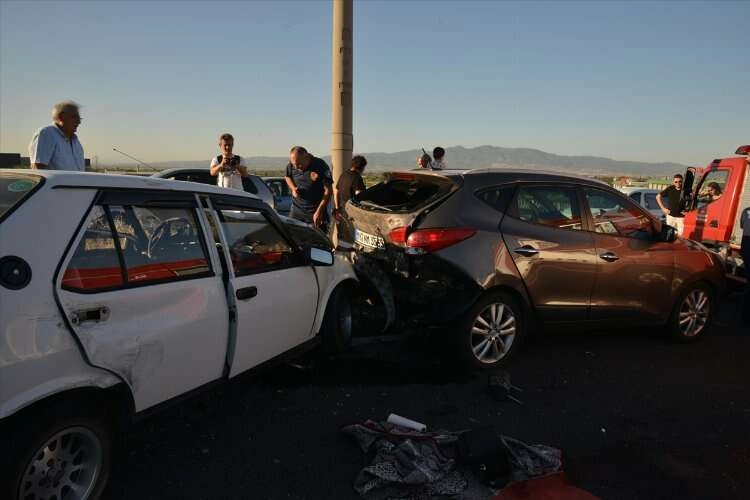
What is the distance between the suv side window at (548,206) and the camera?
4694 mm

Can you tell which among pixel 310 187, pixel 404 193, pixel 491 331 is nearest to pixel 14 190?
pixel 404 193

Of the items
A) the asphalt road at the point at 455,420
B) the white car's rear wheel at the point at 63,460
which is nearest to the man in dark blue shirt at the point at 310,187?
the asphalt road at the point at 455,420

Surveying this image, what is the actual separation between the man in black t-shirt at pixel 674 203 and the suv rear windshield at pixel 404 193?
6.78 m

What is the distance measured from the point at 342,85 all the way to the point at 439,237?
14.8 feet

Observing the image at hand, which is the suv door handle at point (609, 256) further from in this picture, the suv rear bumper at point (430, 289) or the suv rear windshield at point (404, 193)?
the suv rear windshield at point (404, 193)

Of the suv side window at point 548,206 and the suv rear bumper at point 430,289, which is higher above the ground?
the suv side window at point 548,206

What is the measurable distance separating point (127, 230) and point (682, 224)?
980 cm

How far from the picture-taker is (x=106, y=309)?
2445 mm

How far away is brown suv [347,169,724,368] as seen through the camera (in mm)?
4387

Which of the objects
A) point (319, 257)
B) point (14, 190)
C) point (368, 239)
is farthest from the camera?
point (368, 239)

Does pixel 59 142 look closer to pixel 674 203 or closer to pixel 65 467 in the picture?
pixel 65 467

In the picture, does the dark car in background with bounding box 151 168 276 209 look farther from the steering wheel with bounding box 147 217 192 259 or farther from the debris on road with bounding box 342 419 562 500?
the debris on road with bounding box 342 419 562 500

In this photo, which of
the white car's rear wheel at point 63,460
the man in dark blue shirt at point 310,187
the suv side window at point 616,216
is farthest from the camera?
the man in dark blue shirt at point 310,187

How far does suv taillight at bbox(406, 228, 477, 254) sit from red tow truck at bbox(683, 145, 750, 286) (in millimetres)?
5572
